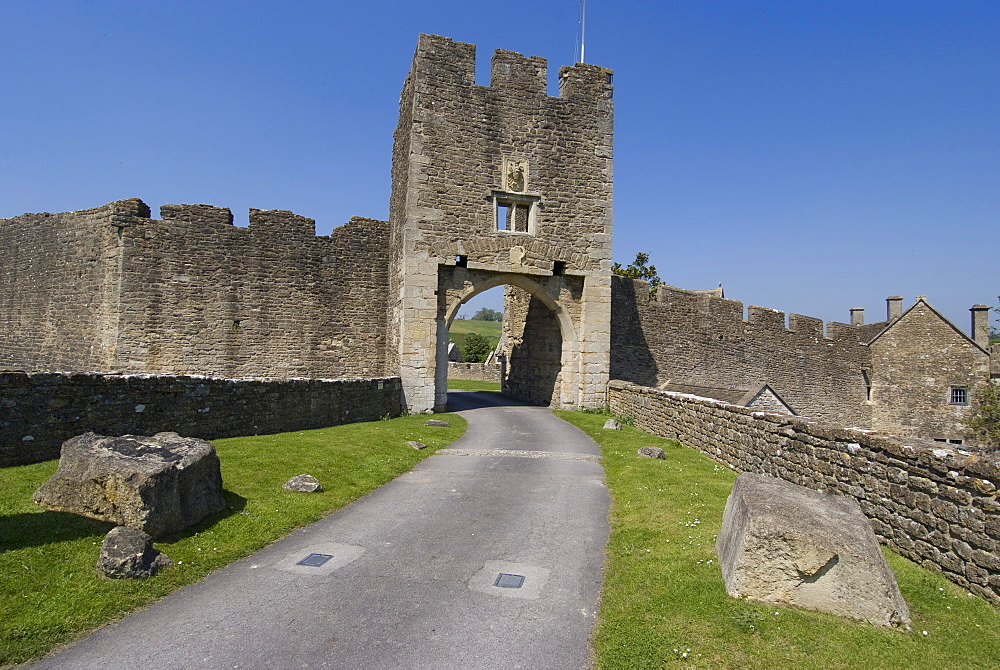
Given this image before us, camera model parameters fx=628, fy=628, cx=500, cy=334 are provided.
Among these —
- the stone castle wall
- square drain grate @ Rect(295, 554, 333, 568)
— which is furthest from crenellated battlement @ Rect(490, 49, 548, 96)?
square drain grate @ Rect(295, 554, 333, 568)

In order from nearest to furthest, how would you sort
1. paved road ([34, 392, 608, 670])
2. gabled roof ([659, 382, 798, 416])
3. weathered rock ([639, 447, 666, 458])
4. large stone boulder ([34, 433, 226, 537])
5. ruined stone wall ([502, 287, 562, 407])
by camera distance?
paved road ([34, 392, 608, 670]), large stone boulder ([34, 433, 226, 537]), weathered rock ([639, 447, 666, 458]), gabled roof ([659, 382, 798, 416]), ruined stone wall ([502, 287, 562, 407])

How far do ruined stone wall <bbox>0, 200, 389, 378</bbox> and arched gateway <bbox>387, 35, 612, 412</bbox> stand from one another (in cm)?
181

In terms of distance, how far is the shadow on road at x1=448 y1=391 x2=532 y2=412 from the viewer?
20705mm

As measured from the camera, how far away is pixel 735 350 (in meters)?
28.0

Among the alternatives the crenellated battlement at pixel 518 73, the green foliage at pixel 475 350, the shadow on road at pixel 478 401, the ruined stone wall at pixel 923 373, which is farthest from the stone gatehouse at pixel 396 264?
the green foliage at pixel 475 350

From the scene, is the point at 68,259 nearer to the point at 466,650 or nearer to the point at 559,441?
the point at 559,441

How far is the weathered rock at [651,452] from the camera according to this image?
1160cm

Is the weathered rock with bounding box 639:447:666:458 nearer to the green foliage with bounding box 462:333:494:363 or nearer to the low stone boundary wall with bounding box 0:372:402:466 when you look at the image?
the low stone boundary wall with bounding box 0:372:402:466

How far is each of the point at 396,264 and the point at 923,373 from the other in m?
27.5

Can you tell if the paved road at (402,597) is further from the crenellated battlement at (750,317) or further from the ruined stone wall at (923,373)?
the ruined stone wall at (923,373)

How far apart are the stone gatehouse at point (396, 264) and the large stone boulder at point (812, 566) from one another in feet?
43.2

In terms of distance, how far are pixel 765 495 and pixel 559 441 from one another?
7.98 meters

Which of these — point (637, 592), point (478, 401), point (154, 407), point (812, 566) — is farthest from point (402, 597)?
point (478, 401)

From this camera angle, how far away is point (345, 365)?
20.5m
